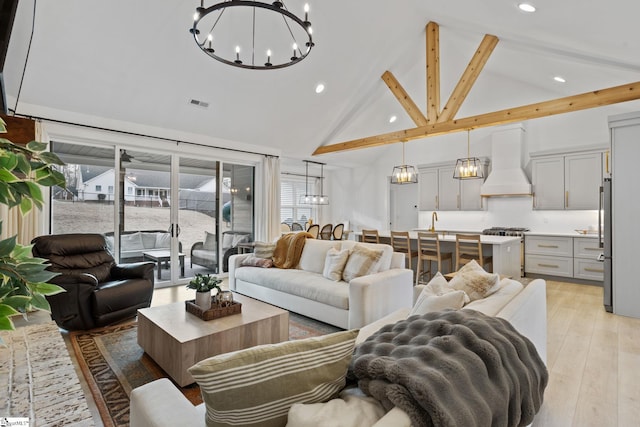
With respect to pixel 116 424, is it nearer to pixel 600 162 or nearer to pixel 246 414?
pixel 246 414

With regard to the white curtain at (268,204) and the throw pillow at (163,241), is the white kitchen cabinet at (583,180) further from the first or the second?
the throw pillow at (163,241)

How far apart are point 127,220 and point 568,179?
7.44 m

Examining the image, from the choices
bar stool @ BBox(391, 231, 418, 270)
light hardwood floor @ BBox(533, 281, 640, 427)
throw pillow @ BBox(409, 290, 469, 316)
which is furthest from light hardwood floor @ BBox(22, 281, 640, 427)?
bar stool @ BBox(391, 231, 418, 270)

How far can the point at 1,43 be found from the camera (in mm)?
698

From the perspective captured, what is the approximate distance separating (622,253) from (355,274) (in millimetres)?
3185

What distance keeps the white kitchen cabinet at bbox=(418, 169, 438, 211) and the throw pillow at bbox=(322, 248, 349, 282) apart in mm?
4559

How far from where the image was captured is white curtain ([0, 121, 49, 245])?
3.66 m

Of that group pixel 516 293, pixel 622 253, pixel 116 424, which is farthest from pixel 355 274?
pixel 622 253

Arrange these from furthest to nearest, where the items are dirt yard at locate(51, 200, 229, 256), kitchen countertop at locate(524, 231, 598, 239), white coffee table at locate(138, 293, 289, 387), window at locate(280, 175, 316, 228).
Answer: window at locate(280, 175, 316, 228), kitchen countertop at locate(524, 231, 598, 239), dirt yard at locate(51, 200, 229, 256), white coffee table at locate(138, 293, 289, 387)

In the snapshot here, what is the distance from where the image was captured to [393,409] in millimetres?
952

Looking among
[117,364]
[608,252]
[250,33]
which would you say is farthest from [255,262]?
[608,252]

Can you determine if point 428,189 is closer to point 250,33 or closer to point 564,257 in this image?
point 564,257

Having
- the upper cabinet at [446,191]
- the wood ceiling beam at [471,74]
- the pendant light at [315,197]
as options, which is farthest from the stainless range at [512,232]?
the pendant light at [315,197]

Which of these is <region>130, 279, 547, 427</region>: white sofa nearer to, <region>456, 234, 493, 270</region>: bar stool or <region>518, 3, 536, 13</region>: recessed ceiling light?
<region>456, 234, 493, 270</region>: bar stool
